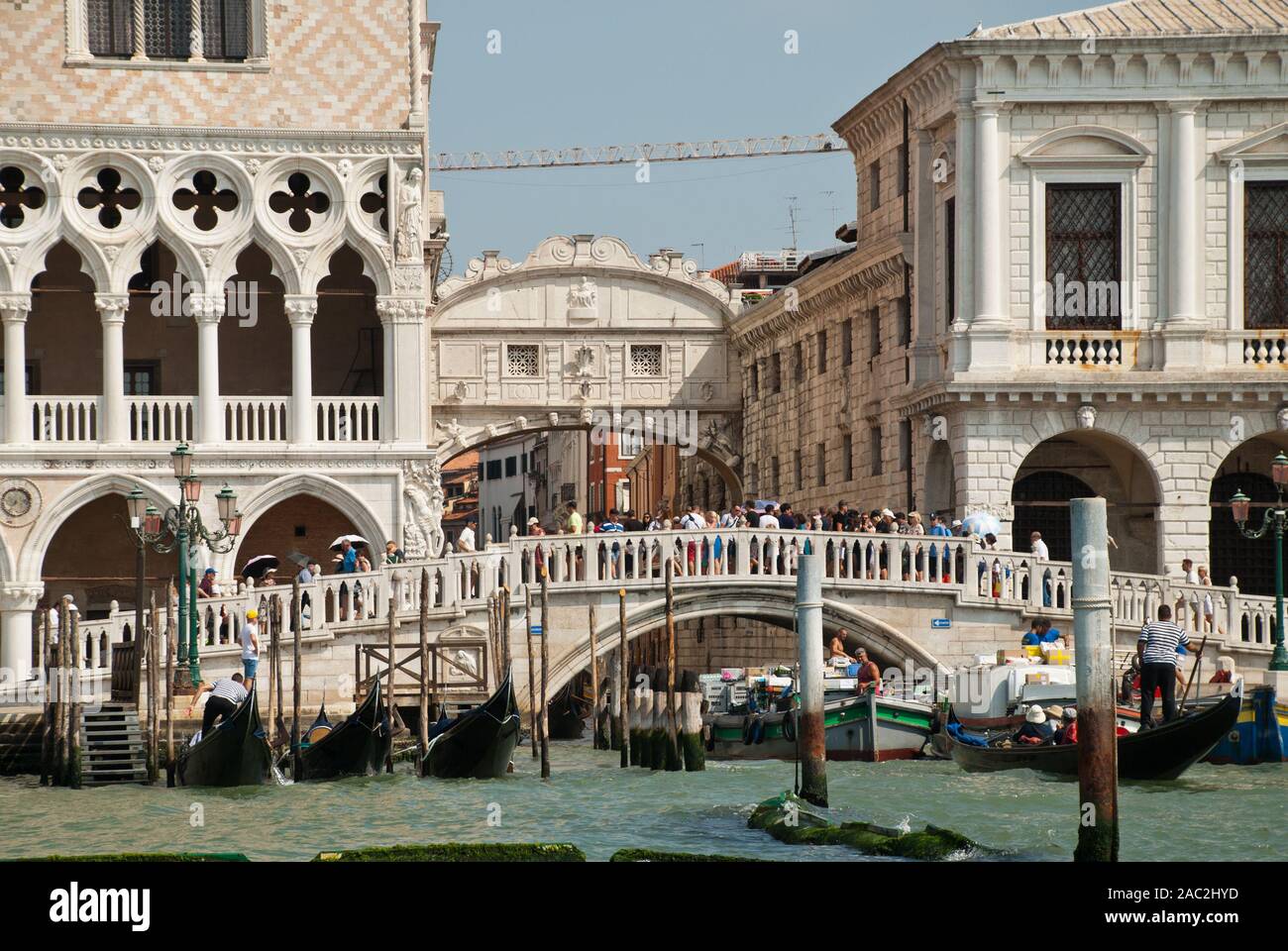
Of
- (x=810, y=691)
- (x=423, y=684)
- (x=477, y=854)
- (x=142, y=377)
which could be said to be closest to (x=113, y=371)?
(x=142, y=377)

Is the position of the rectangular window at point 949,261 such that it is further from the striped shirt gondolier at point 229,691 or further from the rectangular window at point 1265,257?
the striped shirt gondolier at point 229,691

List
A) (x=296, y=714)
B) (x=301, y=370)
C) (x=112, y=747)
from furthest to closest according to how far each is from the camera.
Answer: (x=301, y=370), (x=112, y=747), (x=296, y=714)

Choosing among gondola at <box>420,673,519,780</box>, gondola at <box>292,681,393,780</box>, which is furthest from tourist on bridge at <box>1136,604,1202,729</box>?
gondola at <box>292,681,393,780</box>

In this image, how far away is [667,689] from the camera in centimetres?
2528

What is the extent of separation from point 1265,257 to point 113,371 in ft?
47.5

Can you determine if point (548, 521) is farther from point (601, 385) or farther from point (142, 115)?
point (142, 115)

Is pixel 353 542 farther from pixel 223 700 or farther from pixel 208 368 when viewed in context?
pixel 223 700

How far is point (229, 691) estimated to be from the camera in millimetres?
23406

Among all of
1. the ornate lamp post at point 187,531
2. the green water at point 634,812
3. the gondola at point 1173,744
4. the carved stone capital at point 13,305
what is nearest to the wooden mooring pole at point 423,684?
the green water at point 634,812

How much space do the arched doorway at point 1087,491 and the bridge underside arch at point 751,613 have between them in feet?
9.71

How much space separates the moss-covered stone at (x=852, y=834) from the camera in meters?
15.9

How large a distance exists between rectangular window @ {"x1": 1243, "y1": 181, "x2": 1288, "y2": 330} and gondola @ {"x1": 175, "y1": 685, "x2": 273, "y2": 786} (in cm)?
1364
